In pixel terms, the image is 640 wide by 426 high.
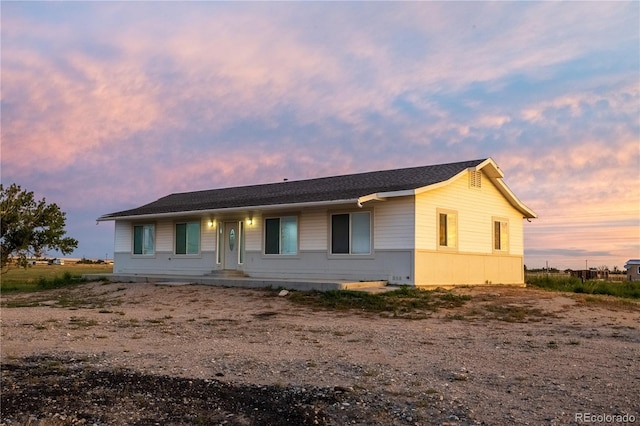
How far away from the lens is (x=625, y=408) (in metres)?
5.98

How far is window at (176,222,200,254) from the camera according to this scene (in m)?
24.6

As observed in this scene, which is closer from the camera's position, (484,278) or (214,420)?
(214,420)

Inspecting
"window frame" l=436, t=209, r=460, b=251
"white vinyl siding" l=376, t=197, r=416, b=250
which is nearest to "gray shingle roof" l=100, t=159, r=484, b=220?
"white vinyl siding" l=376, t=197, r=416, b=250

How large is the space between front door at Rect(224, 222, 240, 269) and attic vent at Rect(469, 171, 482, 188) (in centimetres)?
880

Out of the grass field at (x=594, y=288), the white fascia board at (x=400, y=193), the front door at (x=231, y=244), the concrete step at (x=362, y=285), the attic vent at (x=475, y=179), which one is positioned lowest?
the grass field at (x=594, y=288)

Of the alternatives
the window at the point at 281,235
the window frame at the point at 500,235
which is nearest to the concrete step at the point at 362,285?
the window at the point at 281,235

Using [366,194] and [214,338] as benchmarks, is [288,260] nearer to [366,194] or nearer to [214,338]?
[366,194]

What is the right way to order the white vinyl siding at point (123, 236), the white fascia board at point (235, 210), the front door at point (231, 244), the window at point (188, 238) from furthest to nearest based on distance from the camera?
the white vinyl siding at point (123, 236)
the window at point (188, 238)
the front door at point (231, 244)
the white fascia board at point (235, 210)

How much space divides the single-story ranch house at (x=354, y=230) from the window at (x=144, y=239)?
0.04 metres

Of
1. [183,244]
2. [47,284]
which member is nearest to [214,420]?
[183,244]

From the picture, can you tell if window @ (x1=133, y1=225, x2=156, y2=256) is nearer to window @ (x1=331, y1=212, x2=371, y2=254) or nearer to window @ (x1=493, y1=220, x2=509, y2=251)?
window @ (x1=331, y1=212, x2=371, y2=254)

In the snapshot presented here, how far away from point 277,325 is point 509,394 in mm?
6726

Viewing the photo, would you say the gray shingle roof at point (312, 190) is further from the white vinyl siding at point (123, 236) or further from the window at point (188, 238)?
the window at point (188, 238)

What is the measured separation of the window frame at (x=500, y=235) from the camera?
22.8 meters
